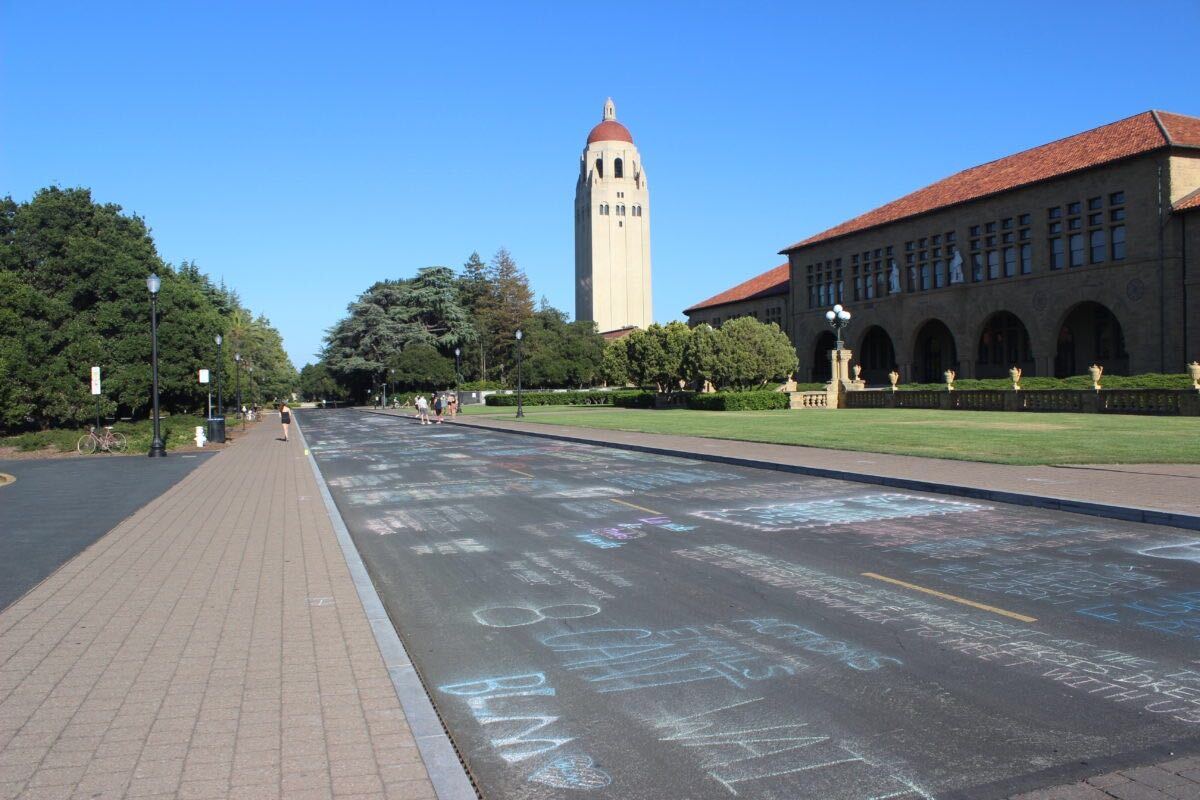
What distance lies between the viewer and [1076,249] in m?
49.1

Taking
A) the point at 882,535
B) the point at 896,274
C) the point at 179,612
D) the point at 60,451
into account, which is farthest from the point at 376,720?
the point at 896,274

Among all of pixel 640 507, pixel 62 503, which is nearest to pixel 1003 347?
pixel 640 507

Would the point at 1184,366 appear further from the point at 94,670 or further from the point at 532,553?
the point at 94,670

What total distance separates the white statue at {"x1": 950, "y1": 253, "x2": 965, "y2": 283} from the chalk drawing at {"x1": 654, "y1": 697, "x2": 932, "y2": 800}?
5746 centimetres

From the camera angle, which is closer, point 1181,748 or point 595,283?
point 1181,748

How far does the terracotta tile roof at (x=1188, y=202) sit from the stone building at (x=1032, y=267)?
65 mm

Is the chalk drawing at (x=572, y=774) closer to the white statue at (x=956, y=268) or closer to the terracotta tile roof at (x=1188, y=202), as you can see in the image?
the terracotta tile roof at (x=1188, y=202)

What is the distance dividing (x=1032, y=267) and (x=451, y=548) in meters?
50.5

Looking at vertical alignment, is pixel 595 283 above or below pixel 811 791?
above

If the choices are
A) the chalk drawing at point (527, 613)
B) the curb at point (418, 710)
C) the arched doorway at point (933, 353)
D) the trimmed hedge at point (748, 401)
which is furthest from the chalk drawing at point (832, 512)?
the arched doorway at point (933, 353)

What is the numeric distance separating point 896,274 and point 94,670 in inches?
2476

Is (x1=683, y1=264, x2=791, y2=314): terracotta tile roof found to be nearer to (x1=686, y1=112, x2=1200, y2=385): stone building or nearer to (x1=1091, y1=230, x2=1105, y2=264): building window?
(x1=686, y1=112, x2=1200, y2=385): stone building

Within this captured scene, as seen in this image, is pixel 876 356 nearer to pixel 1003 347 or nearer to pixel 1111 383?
pixel 1003 347

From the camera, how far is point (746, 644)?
6.07 metres
